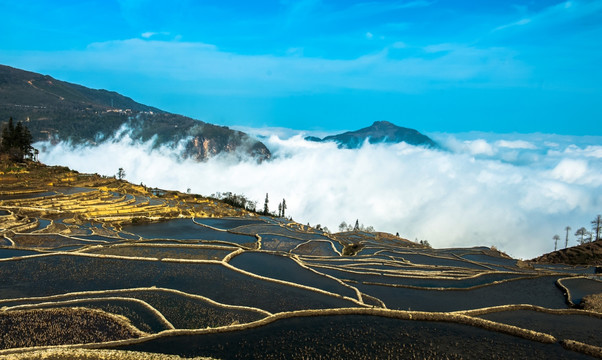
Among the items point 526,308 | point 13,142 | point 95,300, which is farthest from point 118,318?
point 13,142

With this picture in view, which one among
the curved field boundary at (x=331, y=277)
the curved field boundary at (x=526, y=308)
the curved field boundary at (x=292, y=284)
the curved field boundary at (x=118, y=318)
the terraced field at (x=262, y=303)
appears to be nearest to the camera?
the terraced field at (x=262, y=303)

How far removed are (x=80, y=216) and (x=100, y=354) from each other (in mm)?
45360

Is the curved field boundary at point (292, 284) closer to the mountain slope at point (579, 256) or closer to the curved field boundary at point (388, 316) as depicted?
the curved field boundary at point (388, 316)

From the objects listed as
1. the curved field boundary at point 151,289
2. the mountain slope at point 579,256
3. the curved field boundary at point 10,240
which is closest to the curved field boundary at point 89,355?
the curved field boundary at point 151,289

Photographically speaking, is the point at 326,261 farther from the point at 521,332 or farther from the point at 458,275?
the point at 521,332

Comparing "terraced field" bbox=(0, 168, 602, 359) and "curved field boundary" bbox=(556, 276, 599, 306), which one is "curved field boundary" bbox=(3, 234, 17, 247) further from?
"curved field boundary" bbox=(556, 276, 599, 306)

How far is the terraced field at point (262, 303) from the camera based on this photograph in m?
19.0

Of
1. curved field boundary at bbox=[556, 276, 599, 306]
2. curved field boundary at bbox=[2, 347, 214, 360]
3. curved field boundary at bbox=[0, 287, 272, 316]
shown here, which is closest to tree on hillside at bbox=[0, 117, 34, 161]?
curved field boundary at bbox=[0, 287, 272, 316]

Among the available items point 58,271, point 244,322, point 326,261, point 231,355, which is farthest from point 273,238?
point 231,355

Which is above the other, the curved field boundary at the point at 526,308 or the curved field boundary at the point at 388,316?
the curved field boundary at the point at 526,308

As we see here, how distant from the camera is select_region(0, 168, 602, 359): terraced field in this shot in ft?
62.3

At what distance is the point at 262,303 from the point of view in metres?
25.2

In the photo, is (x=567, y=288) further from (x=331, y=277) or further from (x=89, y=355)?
(x=89, y=355)

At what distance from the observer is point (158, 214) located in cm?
6481
